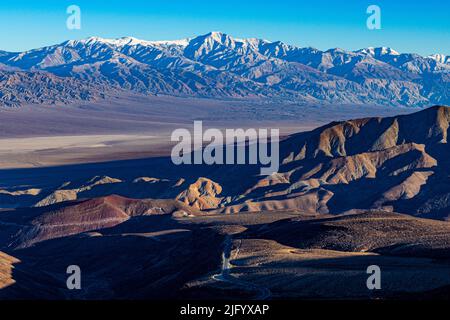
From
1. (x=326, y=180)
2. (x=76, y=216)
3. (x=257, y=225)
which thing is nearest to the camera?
(x=257, y=225)

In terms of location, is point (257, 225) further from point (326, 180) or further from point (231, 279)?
point (326, 180)

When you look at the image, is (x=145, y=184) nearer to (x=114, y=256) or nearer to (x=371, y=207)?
(x=371, y=207)

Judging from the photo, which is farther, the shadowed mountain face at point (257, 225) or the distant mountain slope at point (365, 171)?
the distant mountain slope at point (365, 171)

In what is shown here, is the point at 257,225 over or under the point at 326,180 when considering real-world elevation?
over

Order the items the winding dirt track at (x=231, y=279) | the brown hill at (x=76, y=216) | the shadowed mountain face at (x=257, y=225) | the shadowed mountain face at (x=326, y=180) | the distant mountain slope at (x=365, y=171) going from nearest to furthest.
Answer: the winding dirt track at (x=231, y=279), the shadowed mountain face at (x=257, y=225), the brown hill at (x=76, y=216), the distant mountain slope at (x=365, y=171), the shadowed mountain face at (x=326, y=180)

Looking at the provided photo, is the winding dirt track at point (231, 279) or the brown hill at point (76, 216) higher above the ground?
the winding dirt track at point (231, 279)

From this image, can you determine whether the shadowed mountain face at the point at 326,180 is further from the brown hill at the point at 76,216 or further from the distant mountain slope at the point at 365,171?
the brown hill at the point at 76,216

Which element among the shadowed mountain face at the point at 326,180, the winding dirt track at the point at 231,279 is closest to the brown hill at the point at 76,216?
the shadowed mountain face at the point at 326,180

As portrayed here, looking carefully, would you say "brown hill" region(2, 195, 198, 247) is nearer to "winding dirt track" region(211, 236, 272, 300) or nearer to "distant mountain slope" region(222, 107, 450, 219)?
"distant mountain slope" region(222, 107, 450, 219)

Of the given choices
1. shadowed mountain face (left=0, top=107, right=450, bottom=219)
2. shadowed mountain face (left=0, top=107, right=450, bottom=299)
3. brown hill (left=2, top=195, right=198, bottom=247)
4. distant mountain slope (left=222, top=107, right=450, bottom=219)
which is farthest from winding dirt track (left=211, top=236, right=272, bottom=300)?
distant mountain slope (left=222, top=107, right=450, bottom=219)

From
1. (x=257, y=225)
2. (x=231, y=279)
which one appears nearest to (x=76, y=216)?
(x=257, y=225)
